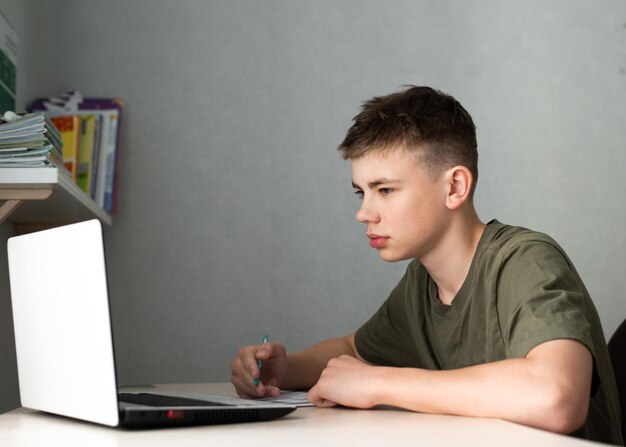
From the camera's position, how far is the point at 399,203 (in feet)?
4.46

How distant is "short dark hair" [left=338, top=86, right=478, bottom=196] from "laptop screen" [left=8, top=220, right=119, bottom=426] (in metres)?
0.62

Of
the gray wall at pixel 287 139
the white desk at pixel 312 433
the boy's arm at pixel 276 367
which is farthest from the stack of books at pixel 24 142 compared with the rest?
the gray wall at pixel 287 139

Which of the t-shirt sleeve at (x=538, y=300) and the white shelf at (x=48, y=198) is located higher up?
the white shelf at (x=48, y=198)

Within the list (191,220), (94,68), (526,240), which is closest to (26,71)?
(94,68)

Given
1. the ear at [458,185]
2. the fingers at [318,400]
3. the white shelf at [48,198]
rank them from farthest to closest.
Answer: the white shelf at [48,198] → the ear at [458,185] → the fingers at [318,400]

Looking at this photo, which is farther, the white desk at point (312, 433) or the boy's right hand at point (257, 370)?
the boy's right hand at point (257, 370)

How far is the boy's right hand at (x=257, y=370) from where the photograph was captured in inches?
50.9

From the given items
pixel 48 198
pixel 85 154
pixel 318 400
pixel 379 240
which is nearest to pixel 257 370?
pixel 318 400

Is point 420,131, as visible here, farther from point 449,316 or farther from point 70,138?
point 70,138

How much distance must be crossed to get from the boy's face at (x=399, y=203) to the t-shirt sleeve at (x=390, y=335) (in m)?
0.21

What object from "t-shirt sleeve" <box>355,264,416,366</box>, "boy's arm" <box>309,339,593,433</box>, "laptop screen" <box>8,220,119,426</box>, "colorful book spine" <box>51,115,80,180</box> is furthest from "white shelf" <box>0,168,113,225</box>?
"boy's arm" <box>309,339,593,433</box>

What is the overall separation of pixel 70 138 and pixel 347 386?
143 cm

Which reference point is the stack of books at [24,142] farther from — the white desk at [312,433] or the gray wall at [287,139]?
the gray wall at [287,139]

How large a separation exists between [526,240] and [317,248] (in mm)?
1217
